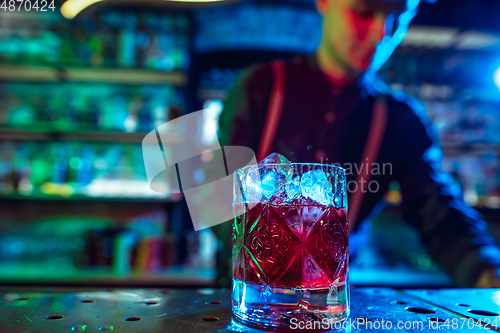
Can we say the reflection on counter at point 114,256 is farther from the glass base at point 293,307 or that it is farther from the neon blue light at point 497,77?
the neon blue light at point 497,77

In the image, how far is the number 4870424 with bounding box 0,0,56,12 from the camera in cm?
249

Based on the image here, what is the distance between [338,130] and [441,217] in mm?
463

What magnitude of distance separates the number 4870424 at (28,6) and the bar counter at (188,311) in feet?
8.18

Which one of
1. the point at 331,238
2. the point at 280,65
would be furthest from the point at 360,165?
the point at 331,238

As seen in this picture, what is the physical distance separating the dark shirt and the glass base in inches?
31.6

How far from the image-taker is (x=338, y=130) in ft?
4.44

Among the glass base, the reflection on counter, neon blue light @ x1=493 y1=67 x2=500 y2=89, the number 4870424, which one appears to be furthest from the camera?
the number 4870424

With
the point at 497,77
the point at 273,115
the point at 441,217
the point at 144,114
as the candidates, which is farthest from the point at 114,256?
the point at 497,77

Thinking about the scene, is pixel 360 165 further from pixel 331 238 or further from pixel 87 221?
pixel 87 221

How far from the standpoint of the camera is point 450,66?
268 cm

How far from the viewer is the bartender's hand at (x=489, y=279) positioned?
2.61 ft

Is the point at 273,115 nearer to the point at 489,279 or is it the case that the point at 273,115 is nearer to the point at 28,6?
the point at 489,279

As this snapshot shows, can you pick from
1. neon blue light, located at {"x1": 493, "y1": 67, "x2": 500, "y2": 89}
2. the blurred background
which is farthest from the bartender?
neon blue light, located at {"x1": 493, "y1": 67, "x2": 500, "y2": 89}

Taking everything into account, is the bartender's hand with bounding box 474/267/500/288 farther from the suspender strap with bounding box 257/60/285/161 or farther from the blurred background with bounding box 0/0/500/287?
the blurred background with bounding box 0/0/500/287
